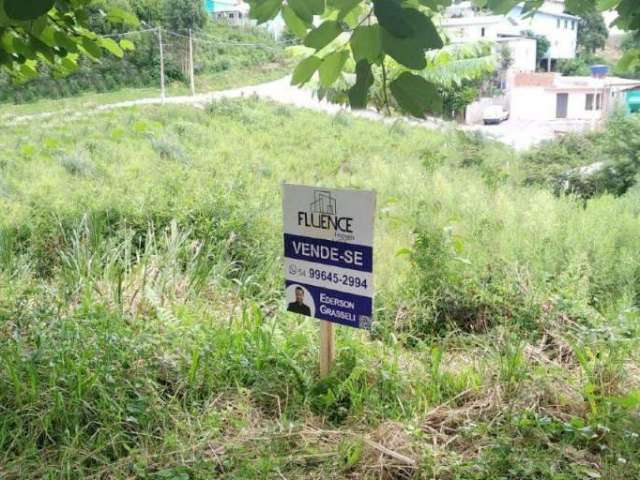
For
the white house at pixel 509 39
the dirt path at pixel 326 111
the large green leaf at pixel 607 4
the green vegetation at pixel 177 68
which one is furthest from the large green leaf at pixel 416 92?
the green vegetation at pixel 177 68

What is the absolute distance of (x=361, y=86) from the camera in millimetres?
1088

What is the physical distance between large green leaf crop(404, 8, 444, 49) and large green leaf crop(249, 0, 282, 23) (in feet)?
0.94

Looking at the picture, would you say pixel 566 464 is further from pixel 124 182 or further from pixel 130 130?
pixel 130 130

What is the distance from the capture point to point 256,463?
170cm

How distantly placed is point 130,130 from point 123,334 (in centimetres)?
864

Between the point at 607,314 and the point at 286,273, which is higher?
the point at 286,273

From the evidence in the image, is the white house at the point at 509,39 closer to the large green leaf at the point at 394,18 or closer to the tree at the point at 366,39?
the tree at the point at 366,39

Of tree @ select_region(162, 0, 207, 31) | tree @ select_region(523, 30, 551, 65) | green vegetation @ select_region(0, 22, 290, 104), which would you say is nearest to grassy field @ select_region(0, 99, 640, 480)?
tree @ select_region(523, 30, 551, 65)

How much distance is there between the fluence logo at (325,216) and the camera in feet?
6.82

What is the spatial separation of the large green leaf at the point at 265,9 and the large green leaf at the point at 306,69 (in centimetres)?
11

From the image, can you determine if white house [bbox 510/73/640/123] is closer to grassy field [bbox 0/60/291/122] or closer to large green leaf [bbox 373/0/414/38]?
grassy field [bbox 0/60/291/122]

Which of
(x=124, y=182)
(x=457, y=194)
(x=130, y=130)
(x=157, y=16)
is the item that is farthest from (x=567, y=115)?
(x=157, y=16)

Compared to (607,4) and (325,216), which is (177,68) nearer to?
(325,216)

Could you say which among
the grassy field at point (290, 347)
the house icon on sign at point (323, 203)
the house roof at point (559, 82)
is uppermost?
the house roof at point (559, 82)
